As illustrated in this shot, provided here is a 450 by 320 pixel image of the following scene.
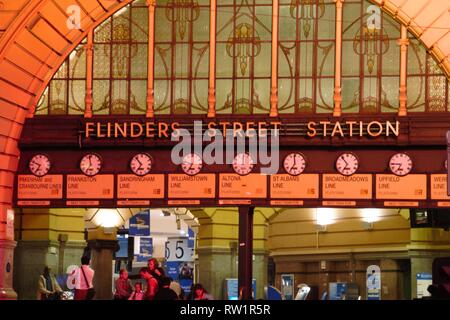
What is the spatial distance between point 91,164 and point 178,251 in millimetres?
14368

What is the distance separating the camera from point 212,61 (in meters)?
31.8

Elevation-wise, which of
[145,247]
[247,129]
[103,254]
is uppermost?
[247,129]

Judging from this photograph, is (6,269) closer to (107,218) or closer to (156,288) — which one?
(156,288)

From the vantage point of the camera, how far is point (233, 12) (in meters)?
31.9

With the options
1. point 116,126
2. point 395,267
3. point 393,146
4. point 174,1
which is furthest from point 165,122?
point 395,267

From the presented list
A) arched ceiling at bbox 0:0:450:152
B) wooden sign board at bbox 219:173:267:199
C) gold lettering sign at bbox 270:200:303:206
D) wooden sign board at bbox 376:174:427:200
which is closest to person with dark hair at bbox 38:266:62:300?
arched ceiling at bbox 0:0:450:152

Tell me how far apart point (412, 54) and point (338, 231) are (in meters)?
13.5

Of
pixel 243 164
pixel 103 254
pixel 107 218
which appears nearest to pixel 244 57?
pixel 243 164

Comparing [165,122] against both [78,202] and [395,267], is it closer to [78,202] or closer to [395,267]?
[78,202]

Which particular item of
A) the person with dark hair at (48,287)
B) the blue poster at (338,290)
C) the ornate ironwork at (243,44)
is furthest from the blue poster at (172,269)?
the ornate ironwork at (243,44)

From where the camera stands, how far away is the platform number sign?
148 feet

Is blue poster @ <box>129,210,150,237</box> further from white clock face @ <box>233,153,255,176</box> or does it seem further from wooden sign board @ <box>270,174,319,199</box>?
wooden sign board @ <box>270,174,319,199</box>
